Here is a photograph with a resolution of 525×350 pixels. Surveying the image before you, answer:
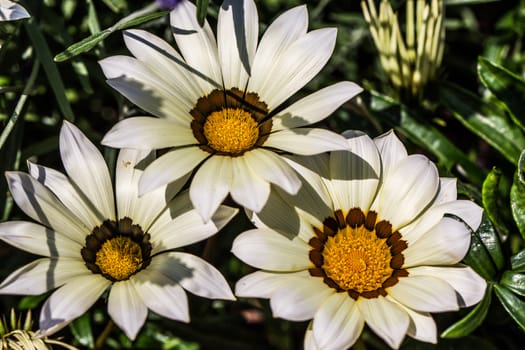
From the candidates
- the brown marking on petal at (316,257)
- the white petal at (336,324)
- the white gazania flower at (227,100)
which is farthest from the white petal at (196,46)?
the white petal at (336,324)

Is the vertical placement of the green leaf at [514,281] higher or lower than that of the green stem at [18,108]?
lower

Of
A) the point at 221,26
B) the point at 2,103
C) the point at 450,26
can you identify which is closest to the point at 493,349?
the point at 221,26

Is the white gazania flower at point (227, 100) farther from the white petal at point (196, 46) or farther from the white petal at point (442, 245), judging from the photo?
the white petal at point (442, 245)

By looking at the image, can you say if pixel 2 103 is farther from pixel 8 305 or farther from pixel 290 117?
pixel 290 117

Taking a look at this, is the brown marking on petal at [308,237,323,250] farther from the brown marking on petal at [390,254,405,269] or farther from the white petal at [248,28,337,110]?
the white petal at [248,28,337,110]

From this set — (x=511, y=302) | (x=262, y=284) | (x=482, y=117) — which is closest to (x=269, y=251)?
(x=262, y=284)
